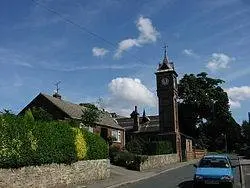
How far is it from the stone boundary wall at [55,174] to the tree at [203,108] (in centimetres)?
6592

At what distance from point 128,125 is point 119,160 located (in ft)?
173

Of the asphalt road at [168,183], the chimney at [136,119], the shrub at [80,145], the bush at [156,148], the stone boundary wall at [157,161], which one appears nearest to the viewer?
the asphalt road at [168,183]

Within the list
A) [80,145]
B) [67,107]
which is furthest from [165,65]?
[80,145]

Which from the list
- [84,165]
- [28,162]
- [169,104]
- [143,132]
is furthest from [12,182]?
[143,132]

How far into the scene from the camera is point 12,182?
61.4 ft

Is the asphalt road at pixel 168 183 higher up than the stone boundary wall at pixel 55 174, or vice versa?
the stone boundary wall at pixel 55 174

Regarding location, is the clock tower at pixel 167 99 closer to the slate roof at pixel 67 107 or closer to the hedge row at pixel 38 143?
the slate roof at pixel 67 107

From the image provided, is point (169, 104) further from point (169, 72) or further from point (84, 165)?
point (84, 165)

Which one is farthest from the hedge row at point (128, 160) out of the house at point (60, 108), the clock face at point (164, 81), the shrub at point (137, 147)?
Answer: the clock face at point (164, 81)

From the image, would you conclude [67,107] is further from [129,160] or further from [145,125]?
[145,125]

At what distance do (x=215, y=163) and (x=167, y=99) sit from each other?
4792cm

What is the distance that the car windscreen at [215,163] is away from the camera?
2162 cm

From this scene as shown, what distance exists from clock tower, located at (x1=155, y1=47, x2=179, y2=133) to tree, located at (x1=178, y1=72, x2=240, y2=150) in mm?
24528

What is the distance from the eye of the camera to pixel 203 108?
94.5m
